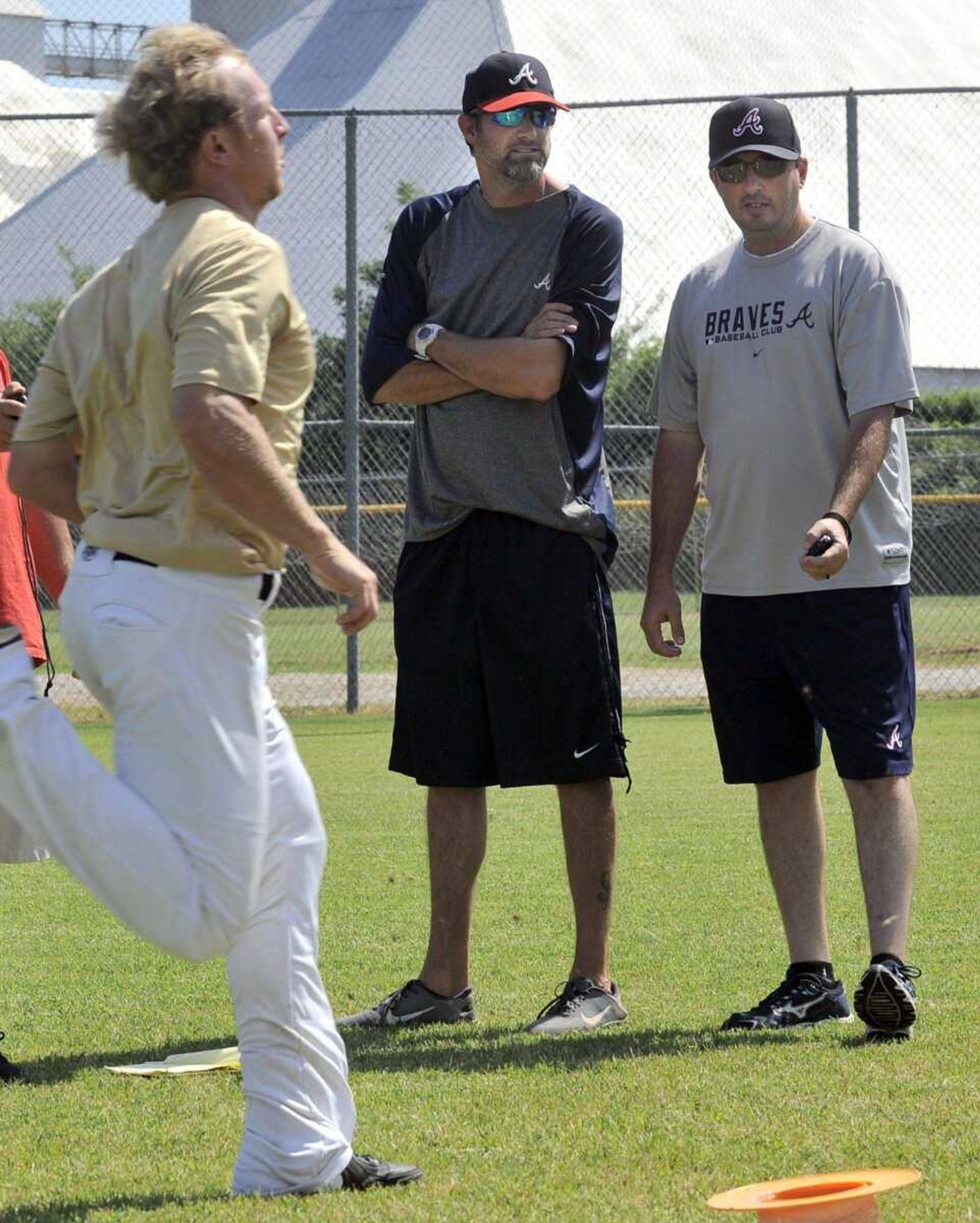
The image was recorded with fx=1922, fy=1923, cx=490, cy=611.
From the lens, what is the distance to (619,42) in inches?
1633

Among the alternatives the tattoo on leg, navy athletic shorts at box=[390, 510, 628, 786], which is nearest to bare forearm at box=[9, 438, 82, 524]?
navy athletic shorts at box=[390, 510, 628, 786]

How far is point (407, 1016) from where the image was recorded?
16.9ft

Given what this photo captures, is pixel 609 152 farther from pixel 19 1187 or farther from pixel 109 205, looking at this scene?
pixel 19 1187

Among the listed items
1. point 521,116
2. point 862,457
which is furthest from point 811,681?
point 521,116

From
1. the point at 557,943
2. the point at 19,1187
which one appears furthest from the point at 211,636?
the point at 557,943

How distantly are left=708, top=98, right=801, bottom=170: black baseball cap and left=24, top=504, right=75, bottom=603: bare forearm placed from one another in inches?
76.1

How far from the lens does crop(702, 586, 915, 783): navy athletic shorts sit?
5004mm

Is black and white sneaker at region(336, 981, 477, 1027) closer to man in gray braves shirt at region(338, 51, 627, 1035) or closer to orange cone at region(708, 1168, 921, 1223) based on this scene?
man in gray braves shirt at region(338, 51, 627, 1035)

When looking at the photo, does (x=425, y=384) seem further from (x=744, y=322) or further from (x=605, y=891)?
(x=605, y=891)

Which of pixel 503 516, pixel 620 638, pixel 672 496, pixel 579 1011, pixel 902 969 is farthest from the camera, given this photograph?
pixel 620 638

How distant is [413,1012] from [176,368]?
246 cm

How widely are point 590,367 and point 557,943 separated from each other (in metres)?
1.88

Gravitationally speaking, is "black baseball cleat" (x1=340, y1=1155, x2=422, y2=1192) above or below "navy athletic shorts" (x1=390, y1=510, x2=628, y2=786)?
below

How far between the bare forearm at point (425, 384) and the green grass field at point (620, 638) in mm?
11806
